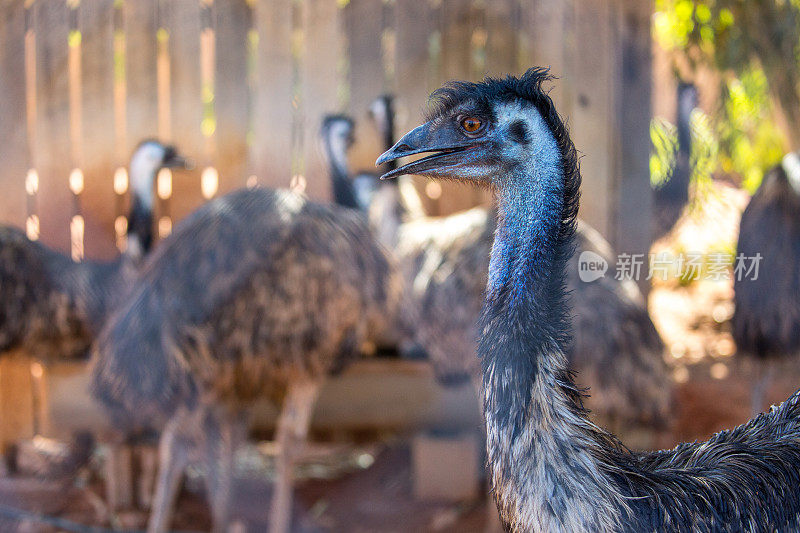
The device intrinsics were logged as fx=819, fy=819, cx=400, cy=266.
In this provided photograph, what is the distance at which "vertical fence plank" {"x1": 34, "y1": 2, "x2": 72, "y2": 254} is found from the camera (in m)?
3.58

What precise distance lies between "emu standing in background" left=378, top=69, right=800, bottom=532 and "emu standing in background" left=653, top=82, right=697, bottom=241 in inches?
120

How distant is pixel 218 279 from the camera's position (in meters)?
2.86

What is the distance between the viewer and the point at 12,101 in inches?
140

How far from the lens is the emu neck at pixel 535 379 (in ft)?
4.33

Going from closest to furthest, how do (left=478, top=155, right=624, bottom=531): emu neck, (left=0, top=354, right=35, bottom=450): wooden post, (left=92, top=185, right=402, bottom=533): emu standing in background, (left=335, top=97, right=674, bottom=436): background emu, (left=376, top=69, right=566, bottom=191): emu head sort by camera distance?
(left=478, top=155, right=624, bottom=531): emu neck, (left=376, top=69, right=566, bottom=191): emu head, (left=92, top=185, right=402, bottom=533): emu standing in background, (left=335, top=97, right=674, bottom=436): background emu, (left=0, top=354, right=35, bottom=450): wooden post

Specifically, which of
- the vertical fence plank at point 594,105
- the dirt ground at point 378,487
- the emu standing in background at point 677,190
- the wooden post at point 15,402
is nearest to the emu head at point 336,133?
the vertical fence plank at point 594,105

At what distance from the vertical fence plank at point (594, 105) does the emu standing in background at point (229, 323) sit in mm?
1046

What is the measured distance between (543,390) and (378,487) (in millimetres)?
2706

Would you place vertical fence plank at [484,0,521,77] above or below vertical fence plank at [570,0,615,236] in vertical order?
above

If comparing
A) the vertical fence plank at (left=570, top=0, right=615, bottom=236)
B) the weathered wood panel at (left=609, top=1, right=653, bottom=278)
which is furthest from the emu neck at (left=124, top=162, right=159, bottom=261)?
the weathered wood panel at (left=609, top=1, right=653, bottom=278)

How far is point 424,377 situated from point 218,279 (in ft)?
4.21

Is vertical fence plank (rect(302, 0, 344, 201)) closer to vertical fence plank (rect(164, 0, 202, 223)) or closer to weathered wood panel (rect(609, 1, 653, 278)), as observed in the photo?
vertical fence plank (rect(164, 0, 202, 223))

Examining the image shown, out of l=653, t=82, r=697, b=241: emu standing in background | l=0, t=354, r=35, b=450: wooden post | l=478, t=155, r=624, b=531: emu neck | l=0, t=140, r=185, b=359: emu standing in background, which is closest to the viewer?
l=478, t=155, r=624, b=531: emu neck

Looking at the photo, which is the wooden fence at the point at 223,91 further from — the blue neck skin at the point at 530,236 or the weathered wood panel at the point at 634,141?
the blue neck skin at the point at 530,236
